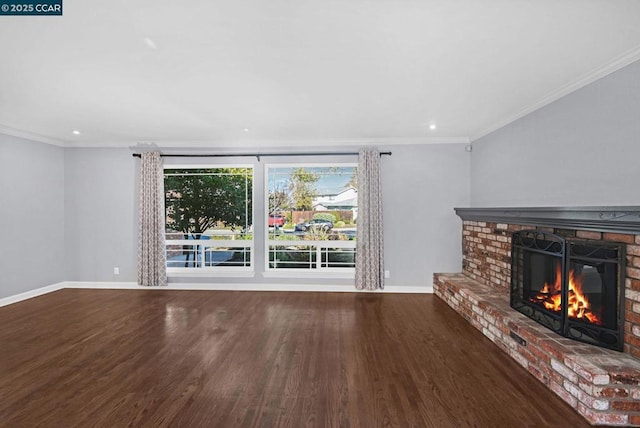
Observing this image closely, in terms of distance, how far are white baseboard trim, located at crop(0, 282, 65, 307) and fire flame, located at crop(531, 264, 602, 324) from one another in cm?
688

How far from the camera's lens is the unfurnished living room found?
186 centimetres

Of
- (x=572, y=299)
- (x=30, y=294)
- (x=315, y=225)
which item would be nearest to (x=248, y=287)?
(x=315, y=225)

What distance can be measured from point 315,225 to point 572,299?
342 centimetres

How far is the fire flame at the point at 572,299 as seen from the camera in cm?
227

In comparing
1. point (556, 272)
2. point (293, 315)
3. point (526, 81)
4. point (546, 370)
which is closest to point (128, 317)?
point (293, 315)

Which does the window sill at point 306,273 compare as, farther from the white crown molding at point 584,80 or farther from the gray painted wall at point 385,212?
the white crown molding at point 584,80

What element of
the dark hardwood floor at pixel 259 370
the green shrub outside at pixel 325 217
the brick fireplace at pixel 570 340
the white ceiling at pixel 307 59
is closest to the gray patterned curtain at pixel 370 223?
the green shrub outside at pixel 325 217

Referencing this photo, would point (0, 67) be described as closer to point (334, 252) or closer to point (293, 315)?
point (293, 315)

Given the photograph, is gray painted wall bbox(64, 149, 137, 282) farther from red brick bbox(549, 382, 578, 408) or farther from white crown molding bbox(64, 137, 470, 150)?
red brick bbox(549, 382, 578, 408)

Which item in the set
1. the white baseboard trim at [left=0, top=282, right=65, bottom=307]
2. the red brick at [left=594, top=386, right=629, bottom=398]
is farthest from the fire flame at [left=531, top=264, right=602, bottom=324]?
the white baseboard trim at [left=0, top=282, right=65, bottom=307]

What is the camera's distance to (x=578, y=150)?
100 inches

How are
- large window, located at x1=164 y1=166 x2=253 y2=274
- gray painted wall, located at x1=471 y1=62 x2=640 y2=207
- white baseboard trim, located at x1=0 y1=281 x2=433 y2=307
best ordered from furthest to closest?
1. large window, located at x1=164 y1=166 x2=253 y2=274
2. white baseboard trim, located at x1=0 y1=281 x2=433 y2=307
3. gray painted wall, located at x1=471 y1=62 x2=640 y2=207

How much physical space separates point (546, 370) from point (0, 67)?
5.12 m

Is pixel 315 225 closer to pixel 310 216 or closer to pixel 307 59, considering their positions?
pixel 310 216
